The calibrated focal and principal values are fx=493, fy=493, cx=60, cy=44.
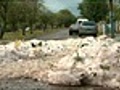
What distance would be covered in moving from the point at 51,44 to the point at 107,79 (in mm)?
6053

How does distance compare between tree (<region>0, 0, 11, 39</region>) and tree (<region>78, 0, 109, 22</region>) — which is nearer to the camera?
tree (<region>0, 0, 11, 39</region>)

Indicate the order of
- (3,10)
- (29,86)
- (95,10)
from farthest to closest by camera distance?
(95,10) → (3,10) → (29,86)

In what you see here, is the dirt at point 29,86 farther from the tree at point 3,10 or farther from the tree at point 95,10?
the tree at point 95,10

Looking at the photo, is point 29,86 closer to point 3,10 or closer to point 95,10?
point 3,10

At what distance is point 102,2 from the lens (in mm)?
93562

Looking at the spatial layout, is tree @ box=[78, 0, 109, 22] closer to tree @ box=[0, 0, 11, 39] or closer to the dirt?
tree @ box=[0, 0, 11, 39]

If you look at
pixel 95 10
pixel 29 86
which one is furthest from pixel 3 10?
pixel 95 10

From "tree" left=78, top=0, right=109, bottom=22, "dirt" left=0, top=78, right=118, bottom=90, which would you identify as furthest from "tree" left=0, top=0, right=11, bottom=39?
Answer: "tree" left=78, top=0, right=109, bottom=22

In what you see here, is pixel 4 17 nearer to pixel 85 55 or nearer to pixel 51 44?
pixel 51 44

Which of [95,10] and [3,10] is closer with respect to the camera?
[3,10]

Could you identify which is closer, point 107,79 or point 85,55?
point 107,79

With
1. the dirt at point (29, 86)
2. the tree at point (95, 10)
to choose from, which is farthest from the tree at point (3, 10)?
the tree at point (95, 10)

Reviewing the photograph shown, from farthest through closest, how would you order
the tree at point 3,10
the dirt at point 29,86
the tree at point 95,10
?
the tree at point 95,10 < the tree at point 3,10 < the dirt at point 29,86

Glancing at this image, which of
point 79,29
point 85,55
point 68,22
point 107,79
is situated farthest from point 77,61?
point 68,22
